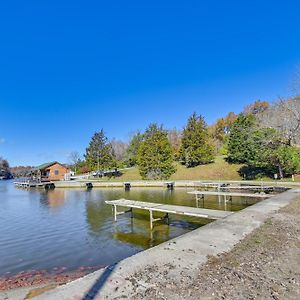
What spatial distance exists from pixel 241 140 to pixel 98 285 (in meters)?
33.7

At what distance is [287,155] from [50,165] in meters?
41.6

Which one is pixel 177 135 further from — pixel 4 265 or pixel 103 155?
pixel 4 265

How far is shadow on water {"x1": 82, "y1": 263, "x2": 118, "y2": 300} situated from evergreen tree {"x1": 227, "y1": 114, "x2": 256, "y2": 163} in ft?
98.1

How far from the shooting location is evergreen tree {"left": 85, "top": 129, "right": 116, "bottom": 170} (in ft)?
160

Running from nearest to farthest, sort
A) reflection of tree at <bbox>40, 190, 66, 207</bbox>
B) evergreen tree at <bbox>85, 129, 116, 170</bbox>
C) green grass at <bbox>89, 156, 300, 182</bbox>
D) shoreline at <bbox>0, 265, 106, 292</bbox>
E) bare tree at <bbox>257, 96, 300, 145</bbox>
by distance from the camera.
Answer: shoreline at <bbox>0, 265, 106, 292</bbox>, bare tree at <bbox>257, 96, 300, 145</bbox>, reflection of tree at <bbox>40, 190, 66, 207</bbox>, green grass at <bbox>89, 156, 300, 182</bbox>, evergreen tree at <bbox>85, 129, 116, 170</bbox>

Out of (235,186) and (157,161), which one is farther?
(157,161)

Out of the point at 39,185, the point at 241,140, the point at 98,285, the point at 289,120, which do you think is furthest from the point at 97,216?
the point at 39,185

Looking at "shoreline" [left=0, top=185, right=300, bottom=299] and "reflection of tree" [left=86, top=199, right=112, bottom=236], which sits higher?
"shoreline" [left=0, top=185, right=300, bottom=299]

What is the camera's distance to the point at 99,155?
161 ft

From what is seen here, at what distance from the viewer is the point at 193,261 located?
5.46 meters

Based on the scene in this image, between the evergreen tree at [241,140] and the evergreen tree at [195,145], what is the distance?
379cm

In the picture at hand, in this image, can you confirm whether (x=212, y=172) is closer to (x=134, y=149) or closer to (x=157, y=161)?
(x=157, y=161)

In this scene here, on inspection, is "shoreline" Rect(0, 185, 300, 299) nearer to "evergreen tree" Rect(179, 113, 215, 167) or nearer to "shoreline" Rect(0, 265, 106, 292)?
"shoreline" Rect(0, 265, 106, 292)

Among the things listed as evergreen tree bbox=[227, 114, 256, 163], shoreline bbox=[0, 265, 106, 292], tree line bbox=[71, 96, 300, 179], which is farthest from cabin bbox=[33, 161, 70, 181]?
shoreline bbox=[0, 265, 106, 292]
